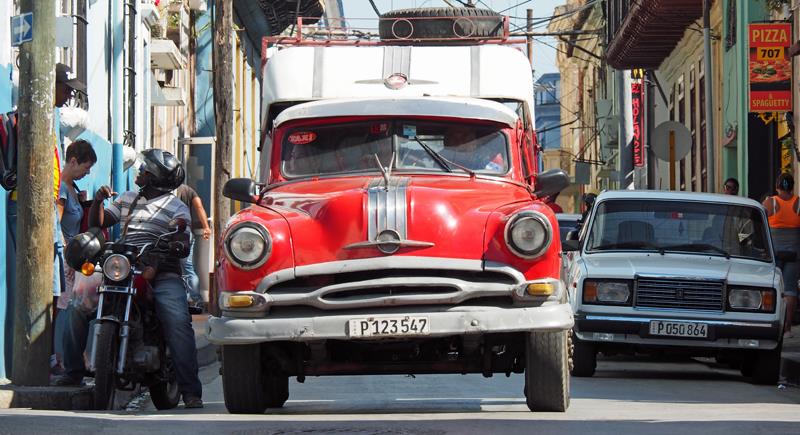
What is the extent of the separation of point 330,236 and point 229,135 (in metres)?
15.2

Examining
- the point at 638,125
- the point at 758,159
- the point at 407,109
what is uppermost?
the point at 638,125

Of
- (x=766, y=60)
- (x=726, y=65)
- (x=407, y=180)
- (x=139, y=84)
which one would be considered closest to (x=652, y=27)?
(x=726, y=65)

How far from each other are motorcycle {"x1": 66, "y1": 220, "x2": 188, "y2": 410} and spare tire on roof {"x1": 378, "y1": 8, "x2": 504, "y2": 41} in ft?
16.5

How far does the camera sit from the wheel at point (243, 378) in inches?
404

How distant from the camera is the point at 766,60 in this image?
26438mm

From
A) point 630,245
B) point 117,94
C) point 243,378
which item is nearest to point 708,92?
point 117,94

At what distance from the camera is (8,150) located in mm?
12281

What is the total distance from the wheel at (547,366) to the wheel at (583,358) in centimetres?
464

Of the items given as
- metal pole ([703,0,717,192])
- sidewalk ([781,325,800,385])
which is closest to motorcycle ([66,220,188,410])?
sidewalk ([781,325,800,385])

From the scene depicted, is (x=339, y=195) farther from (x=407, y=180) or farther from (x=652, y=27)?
(x=652, y=27)

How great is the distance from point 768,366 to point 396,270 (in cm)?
583

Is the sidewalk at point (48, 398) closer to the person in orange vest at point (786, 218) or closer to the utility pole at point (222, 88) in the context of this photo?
the person in orange vest at point (786, 218)

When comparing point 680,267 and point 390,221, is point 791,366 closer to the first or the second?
point 680,267

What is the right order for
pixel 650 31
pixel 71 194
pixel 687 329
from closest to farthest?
pixel 71 194 < pixel 687 329 < pixel 650 31
